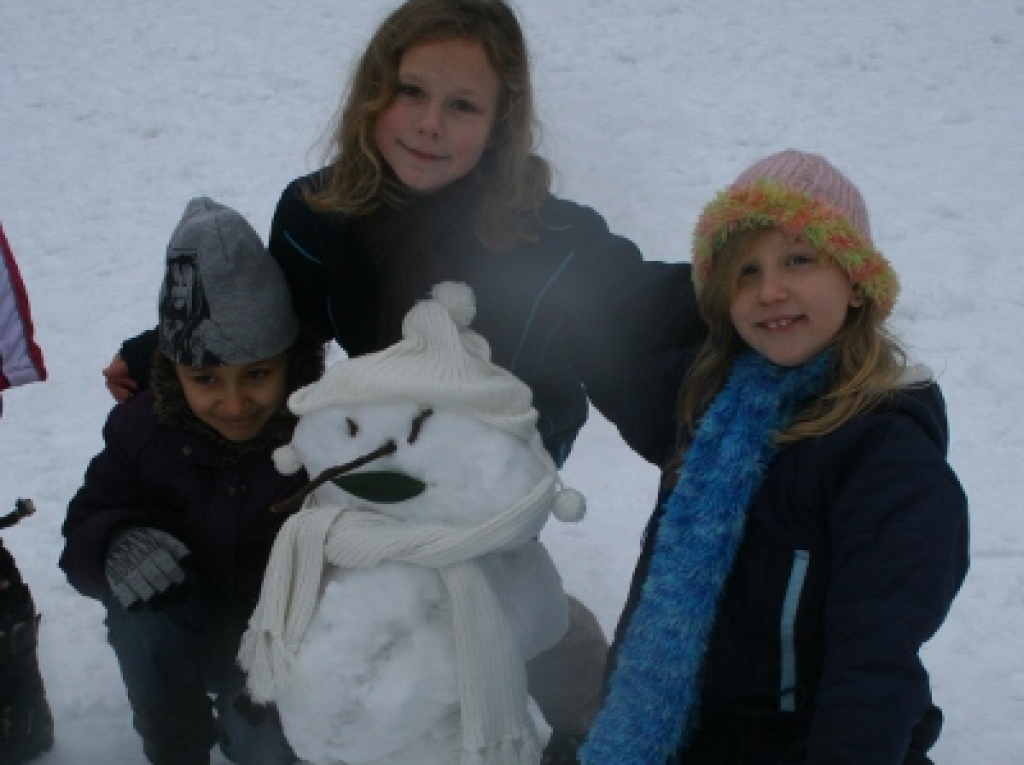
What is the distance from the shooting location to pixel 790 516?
1505 millimetres

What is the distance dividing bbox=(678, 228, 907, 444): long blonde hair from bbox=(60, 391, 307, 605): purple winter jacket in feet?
Result: 2.43

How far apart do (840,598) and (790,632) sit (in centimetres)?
15

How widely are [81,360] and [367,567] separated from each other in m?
2.62

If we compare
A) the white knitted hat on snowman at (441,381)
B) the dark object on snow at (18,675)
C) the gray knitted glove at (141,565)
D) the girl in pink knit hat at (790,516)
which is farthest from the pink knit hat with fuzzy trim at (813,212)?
the dark object on snow at (18,675)

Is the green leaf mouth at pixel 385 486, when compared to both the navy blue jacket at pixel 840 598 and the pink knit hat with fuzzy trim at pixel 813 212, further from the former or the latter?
the pink knit hat with fuzzy trim at pixel 813 212

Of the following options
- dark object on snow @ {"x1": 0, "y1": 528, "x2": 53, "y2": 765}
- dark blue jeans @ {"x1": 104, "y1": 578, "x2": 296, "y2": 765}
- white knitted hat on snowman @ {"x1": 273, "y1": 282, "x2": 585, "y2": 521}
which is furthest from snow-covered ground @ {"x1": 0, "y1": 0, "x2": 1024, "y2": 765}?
white knitted hat on snowman @ {"x1": 273, "y1": 282, "x2": 585, "y2": 521}

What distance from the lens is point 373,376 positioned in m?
1.52

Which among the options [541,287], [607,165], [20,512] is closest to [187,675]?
[20,512]

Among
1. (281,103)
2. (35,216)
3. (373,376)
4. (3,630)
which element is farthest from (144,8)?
(373,376)

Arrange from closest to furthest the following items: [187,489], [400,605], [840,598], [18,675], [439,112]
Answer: [840,598]
[400,605]
[439,112]
[187,489]
[18,675]

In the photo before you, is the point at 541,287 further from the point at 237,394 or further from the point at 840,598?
the point at 840,598

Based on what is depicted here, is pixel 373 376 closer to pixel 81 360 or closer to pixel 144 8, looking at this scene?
pixel 81 360

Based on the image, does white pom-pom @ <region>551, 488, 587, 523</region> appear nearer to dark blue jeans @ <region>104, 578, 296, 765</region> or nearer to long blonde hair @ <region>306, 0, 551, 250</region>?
long blonde hair @ <region>306, 0, 551, 250</region>

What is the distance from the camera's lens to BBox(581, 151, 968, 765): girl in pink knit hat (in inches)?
52.4
